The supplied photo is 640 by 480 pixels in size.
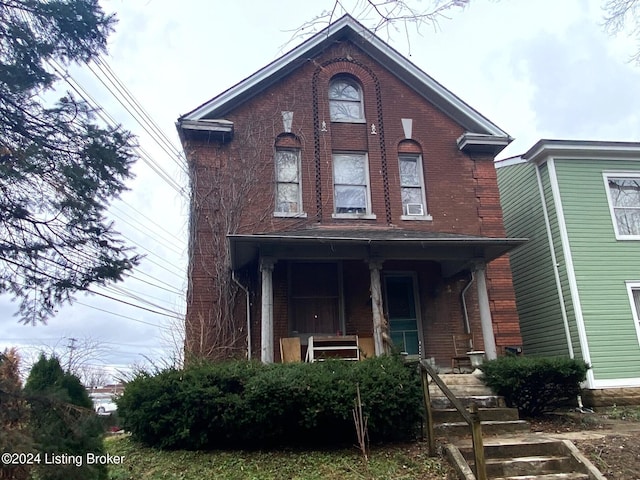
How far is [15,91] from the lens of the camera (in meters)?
5.23

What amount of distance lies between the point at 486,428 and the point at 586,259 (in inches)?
257

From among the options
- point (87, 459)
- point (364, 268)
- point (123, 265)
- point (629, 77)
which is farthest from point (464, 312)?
point (87, 459)

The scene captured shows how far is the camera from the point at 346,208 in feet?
40.8

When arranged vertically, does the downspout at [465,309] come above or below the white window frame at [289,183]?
below

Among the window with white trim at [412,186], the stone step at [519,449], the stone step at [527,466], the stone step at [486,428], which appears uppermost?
the window with white trim at [412,186]

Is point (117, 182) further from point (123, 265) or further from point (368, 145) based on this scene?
point (368, 145)

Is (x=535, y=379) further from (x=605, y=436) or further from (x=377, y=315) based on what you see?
(x=377, y=315)

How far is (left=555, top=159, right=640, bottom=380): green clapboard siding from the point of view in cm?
1153

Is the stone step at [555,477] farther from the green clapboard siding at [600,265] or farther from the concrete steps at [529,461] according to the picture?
the green clapboard siding at [600,265]

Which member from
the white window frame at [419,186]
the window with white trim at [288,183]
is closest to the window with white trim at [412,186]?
the white window frame at [419,186]

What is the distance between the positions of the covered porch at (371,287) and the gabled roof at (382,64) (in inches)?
151

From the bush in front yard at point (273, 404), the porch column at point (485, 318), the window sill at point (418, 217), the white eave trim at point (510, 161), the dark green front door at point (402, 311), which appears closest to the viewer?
the bush in front yard at point (273, 404)

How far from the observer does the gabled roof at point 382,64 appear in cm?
1248

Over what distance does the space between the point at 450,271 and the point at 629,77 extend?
5252 millimetres
